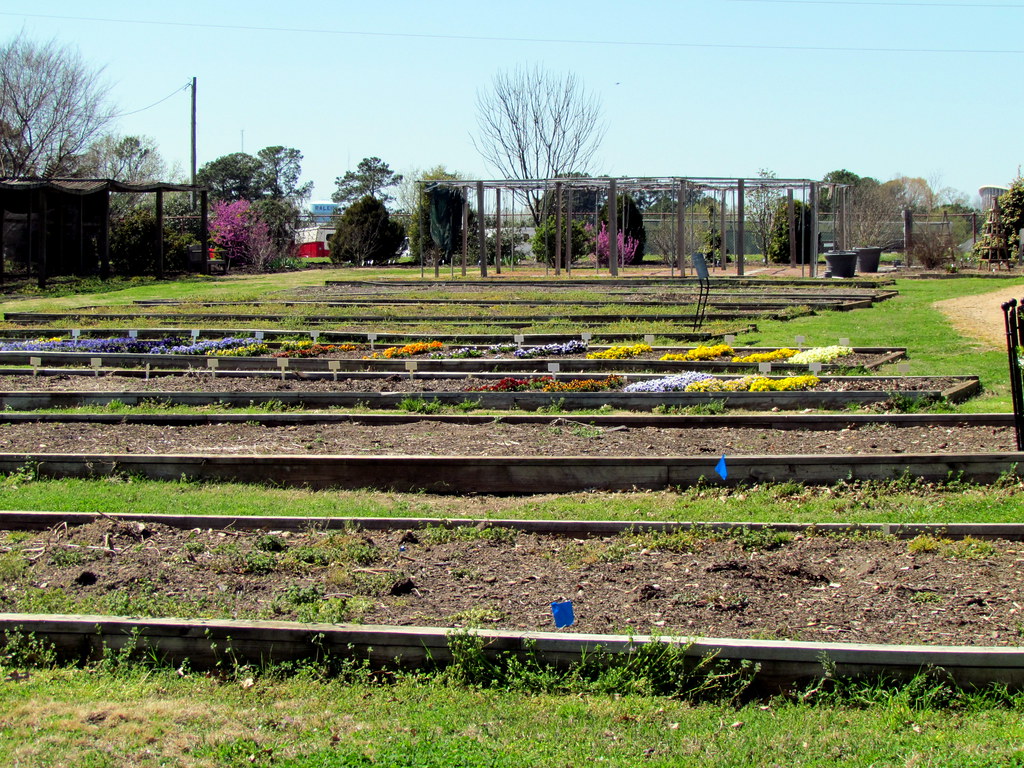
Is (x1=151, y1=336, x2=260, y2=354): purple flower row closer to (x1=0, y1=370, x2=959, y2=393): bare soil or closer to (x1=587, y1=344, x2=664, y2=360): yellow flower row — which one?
(x1=0, y1=370, x2=959, y2=393): bare soil

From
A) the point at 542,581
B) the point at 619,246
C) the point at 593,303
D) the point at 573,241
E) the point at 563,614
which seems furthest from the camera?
the point at 573,241

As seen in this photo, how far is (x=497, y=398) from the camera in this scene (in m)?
10.6

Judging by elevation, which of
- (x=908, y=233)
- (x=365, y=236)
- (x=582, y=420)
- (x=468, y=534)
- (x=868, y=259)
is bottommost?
(x=468, y=534)

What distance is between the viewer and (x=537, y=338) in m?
15.1

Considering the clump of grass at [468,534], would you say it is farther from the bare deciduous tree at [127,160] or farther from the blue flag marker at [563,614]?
the bare deciduous tree at [127,160]

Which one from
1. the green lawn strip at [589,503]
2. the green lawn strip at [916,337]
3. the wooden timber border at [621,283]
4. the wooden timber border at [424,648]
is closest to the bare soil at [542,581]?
the wooden timber border at [424,648]

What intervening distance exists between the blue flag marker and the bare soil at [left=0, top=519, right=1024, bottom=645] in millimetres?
61

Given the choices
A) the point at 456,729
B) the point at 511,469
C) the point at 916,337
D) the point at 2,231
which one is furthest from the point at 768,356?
the point at 2,231

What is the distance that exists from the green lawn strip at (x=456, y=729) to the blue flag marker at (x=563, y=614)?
1.78ft

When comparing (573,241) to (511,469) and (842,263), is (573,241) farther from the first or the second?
Result: (511,469)

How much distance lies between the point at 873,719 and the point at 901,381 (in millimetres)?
7239

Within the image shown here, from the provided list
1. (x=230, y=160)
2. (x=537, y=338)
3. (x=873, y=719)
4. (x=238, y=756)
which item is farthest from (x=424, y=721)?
(x=230, y=160)

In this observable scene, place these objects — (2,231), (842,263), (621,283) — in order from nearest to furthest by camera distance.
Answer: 1. (842,263)
2. (621,283)
3. (2,231)

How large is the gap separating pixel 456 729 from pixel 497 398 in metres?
6.68
